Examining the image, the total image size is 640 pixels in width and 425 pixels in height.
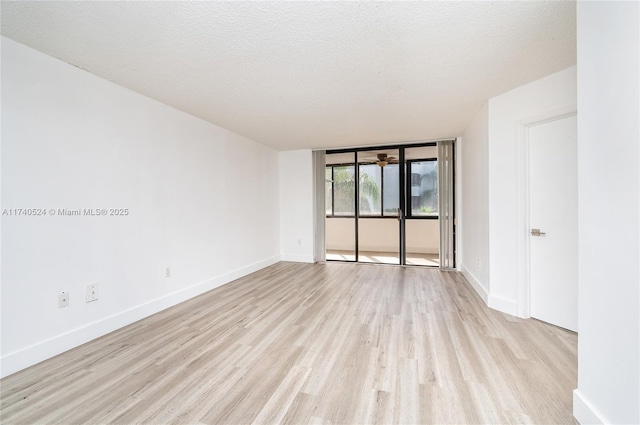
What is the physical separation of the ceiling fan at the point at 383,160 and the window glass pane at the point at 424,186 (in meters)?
0.45

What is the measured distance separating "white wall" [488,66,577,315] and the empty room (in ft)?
0.07

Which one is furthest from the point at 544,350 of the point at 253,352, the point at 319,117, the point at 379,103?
the point at 319,117

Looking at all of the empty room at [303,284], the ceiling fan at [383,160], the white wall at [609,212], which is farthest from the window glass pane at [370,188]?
the white wall at [609,212]

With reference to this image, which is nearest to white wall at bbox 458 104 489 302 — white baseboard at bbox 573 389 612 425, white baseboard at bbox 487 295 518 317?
white baseboard at bbox 487 295 518 317

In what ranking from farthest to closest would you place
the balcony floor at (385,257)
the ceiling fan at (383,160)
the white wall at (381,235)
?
the white wall at (381,235) < the ceiling fan at (383,160) < the balcony floor at (385,257)

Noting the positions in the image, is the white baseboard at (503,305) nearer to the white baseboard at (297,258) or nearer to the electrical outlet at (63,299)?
the white baseboard at (297,258)

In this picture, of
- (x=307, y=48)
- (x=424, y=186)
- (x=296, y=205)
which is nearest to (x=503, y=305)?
(x=307, y=48)

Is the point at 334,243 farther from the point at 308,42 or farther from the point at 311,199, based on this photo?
the point at 308,42

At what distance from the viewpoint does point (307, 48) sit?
6.28ft

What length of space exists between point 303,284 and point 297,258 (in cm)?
168

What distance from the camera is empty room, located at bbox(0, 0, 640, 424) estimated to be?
4.39ft

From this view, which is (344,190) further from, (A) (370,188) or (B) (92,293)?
(B) (92,293)

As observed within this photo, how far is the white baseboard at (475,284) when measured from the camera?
3108 mm

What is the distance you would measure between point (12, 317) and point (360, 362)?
250 cm
